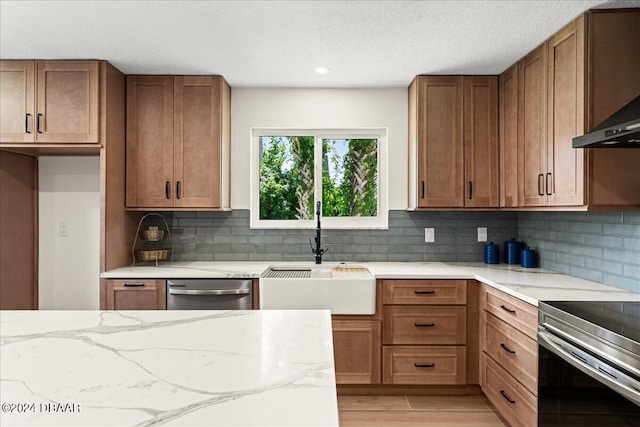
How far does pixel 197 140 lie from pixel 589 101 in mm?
2596

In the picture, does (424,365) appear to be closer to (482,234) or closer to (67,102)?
(482,234)

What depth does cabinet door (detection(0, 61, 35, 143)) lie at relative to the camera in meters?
2.91

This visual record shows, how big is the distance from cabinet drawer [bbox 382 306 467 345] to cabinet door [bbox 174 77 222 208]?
1.62 meters

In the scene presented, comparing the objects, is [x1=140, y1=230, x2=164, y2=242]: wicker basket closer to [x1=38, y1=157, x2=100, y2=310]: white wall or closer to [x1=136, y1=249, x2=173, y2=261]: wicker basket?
[x1=136, y1=249, x2=173, y2=261]: wicker basket

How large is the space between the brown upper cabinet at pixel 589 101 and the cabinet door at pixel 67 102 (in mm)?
2961

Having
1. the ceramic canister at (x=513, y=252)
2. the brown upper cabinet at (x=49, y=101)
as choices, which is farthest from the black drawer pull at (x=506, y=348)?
the brown upper cabinet at (x=49, y=101)

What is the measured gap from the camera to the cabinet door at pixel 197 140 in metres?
3.28

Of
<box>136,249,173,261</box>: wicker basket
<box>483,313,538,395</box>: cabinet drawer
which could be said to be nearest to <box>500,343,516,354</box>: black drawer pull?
<box>483,313,538,395</box>: cabinet drawer

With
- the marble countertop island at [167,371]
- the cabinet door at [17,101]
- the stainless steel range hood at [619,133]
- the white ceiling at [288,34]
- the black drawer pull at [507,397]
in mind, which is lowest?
the black drawer pull at [507,397]

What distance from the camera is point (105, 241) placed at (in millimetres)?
2990

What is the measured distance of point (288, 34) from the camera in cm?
250

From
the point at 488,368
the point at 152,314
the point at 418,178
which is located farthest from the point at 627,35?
the point at 152,314

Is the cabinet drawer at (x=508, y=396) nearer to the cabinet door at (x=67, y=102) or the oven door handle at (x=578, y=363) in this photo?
the oven door handle at (x=578, y=363)

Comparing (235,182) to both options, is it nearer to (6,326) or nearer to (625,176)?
(6,326)
